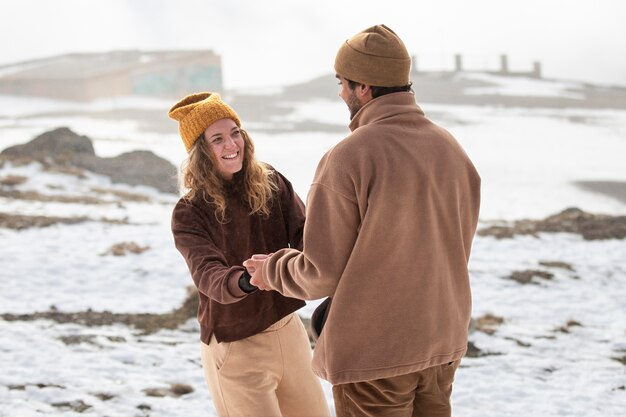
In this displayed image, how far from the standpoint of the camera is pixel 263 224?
3711 mm

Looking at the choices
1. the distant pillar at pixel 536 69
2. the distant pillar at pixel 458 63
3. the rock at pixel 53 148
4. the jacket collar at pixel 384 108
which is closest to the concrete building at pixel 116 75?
the distant pillar at pixel 458 63

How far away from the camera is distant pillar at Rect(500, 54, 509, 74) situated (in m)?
37.6

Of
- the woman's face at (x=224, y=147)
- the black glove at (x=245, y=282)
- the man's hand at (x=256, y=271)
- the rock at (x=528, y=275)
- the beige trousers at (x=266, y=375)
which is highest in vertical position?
the woman's face at (x=224, y=147)

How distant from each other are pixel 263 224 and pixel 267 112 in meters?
29.0

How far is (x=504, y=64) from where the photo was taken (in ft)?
124

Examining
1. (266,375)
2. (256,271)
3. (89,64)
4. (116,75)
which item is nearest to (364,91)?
(256,271)

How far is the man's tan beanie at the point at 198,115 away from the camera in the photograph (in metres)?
3.62

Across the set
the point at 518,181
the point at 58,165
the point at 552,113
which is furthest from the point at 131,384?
the point at 552,113

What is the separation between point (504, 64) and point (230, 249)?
35830 mm

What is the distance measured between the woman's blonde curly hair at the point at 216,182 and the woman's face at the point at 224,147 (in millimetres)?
24

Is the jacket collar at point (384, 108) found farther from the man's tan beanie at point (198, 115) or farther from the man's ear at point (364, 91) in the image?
the man's tan beanie at point (198, 115)

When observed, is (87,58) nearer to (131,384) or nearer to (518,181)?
(518,181)

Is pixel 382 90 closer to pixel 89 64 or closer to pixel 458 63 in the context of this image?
pixel 458 63

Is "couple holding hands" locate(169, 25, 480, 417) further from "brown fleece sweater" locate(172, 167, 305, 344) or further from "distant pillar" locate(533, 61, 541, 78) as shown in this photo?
"distant pillar" locate(533, 61, 541, 78)
